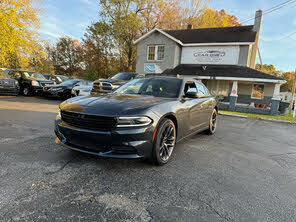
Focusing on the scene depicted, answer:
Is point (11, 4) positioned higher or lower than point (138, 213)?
higher

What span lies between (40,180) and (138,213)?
1.39 metres

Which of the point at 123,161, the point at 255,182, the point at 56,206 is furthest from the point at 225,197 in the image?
the point at 56,206

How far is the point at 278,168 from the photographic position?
3.32m

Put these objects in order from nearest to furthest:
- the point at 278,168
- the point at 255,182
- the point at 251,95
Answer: the point at 255,182
the point at 278,168
the point at 251,95

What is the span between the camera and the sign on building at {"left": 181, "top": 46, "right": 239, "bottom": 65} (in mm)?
16359

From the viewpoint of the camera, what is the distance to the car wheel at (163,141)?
2.78 meters

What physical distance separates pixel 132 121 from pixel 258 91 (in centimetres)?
1822

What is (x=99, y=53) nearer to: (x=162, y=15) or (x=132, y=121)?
(x=162, y=15)

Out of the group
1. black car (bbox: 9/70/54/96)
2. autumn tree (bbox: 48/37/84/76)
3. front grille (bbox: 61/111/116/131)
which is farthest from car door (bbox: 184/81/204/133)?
autumn tree (bbox: 48/37/84/76)

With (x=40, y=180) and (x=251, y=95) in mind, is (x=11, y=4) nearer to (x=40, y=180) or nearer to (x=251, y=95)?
(x=40, y=180)

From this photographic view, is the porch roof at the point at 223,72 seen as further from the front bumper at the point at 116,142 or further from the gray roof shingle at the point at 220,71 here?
the front bumper at the point at 116,142

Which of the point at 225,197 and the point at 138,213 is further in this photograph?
the point at 225,197

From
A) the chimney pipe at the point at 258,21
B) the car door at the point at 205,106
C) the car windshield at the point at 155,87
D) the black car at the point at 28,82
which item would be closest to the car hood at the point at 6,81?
the black car at the point at 28,82

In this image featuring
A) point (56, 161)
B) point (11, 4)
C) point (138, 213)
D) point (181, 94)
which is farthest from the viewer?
point (11, 4)
